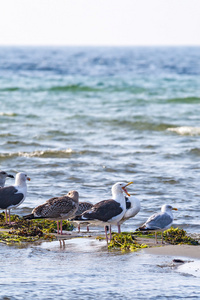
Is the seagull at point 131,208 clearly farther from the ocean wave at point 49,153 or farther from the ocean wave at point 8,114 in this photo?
the ocean wave at point 8,114

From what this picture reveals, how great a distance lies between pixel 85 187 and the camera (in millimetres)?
13594

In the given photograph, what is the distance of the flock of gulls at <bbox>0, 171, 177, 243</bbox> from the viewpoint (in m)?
9.30

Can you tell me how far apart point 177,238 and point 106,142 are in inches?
445

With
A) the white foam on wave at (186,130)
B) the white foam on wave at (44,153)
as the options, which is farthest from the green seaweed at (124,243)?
the white foam on wave at (186,130)

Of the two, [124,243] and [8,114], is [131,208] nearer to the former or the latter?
[124,243]

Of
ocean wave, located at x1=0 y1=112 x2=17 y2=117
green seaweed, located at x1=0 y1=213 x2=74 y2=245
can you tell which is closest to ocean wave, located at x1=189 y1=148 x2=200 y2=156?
green seaweed, located at x1=0 y1=213 x2=74 y2=245

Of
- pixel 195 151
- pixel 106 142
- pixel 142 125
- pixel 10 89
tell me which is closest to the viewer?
pixel 195 151

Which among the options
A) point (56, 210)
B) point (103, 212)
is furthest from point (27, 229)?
point (103, 212)

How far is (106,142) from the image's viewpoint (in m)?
20.3

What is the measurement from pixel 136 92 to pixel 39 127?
15.6 meters

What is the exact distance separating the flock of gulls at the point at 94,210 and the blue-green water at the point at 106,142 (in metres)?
0.85

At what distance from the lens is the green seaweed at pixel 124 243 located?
8499 mm

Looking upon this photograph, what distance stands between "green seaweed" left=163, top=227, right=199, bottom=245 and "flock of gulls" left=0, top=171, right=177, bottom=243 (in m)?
0.15

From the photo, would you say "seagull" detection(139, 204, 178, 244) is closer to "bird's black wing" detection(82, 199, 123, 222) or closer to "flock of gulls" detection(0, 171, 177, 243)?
"flock of gulls" detection(0, 171, 177, 243)
